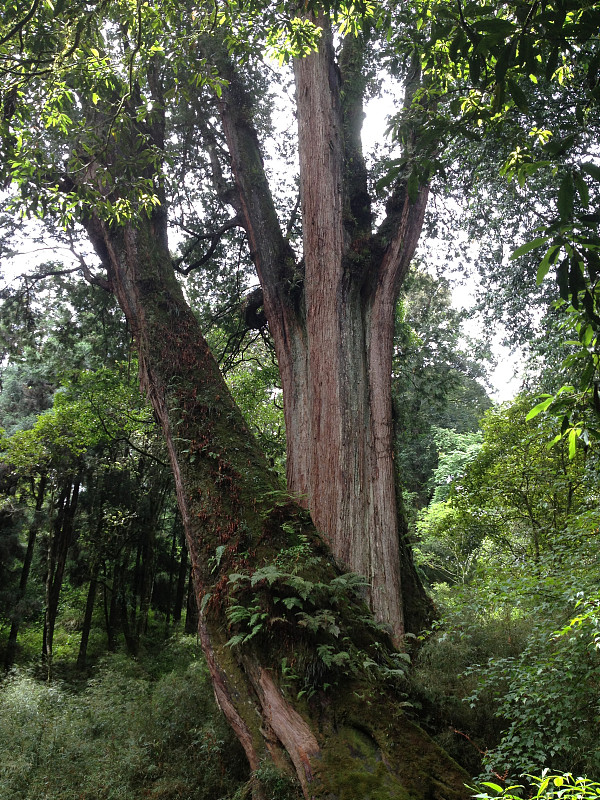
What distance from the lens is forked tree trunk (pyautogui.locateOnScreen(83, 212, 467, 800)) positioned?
3086 mm

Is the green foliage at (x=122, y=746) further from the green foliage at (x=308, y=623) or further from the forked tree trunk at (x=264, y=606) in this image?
the green foliage at (x=308, y=623)

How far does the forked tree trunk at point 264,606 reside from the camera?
3.09 m

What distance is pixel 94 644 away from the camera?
19.3 metres

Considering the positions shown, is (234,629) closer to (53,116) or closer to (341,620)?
(341,620)

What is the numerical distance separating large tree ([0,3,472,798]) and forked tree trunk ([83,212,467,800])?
14 millimetres

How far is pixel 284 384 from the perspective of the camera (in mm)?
6766

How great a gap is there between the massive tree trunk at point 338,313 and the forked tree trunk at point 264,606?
1.02m

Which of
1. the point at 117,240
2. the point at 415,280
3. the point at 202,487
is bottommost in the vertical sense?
the point at 202,487

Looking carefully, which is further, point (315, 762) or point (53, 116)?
point (53, 116)

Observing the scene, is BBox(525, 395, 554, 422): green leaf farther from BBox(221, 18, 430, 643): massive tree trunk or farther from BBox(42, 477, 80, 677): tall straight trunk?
BBox(42, 477, 80, 677): tall straight trunk

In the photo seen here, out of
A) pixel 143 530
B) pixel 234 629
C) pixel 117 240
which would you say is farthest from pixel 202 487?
pixel 143 530

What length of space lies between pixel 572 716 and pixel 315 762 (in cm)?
158

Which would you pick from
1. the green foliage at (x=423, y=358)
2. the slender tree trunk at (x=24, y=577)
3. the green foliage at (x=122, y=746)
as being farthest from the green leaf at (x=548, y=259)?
the slender tree trunk at (x=24, y=577)

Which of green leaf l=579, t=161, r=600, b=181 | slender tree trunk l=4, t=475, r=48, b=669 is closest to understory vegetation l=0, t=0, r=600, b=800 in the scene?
green leaf l=579, t=161, r=600, b=181
